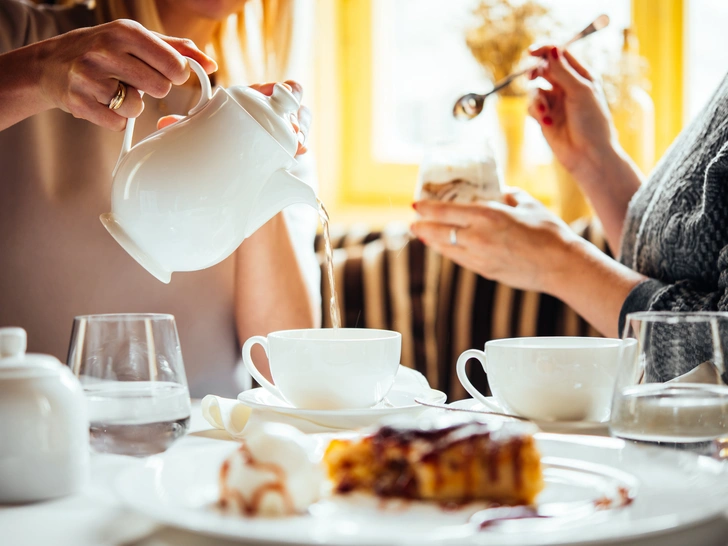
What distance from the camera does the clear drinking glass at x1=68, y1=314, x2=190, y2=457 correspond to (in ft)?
1.99

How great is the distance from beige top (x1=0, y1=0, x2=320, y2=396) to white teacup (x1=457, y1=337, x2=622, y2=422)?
29.4 inches

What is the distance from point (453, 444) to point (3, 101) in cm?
Result: 68

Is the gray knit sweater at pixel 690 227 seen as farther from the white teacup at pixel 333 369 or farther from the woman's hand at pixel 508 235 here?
the white teacup at pixel 333 369

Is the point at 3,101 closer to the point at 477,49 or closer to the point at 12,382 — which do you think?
the point at 12,382

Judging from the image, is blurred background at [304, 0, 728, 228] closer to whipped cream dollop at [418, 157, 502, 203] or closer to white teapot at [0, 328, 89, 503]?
whipped cream dollop at [418, 157, 502, 203]

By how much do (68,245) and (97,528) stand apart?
906 millimetres

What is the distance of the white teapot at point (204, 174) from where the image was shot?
700 mm

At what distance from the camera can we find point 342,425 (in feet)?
2.29

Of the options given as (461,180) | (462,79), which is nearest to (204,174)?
(461,180)

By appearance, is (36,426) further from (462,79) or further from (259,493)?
(462,79)

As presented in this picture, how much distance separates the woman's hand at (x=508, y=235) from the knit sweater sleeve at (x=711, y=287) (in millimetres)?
265

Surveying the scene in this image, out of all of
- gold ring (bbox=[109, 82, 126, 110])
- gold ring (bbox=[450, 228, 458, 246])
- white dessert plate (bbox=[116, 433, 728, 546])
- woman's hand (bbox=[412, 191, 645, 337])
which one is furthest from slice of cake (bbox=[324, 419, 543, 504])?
gold ring (bbox=[450, 228, 458, 246])

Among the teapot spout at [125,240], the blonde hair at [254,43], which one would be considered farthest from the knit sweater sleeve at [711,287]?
the blonde hair at [254,43]

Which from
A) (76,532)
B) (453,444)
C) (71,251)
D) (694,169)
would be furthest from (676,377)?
(71,251)
